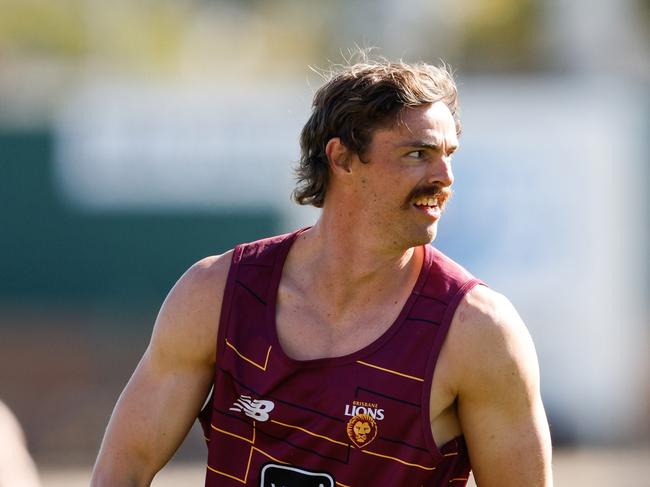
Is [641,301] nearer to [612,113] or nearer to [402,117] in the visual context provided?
[612,113]

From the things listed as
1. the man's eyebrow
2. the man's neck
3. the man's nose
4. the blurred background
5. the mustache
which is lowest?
the blurred background

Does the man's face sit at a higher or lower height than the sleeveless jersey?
higher

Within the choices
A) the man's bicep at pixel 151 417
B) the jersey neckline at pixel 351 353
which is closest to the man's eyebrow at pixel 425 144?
the jersey neckline at pixel 351 353

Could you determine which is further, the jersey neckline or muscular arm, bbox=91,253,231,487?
muscular arm, bbox=91,253,231,487

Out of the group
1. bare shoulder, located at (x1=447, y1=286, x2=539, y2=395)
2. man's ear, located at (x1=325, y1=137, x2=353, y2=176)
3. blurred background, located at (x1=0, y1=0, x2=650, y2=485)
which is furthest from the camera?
blurred background, located at (x1=0, y1=0, x2=650, y2=485)

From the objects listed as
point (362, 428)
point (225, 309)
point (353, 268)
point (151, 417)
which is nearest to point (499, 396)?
point (362, 428)

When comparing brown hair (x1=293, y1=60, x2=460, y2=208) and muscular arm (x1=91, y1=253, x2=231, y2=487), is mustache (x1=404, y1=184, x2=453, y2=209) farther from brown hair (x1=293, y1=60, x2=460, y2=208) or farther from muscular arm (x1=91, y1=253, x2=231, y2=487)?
muscular arm (x1=91, y1=253, x2=231, y2=487)

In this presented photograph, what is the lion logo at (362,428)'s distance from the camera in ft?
13.9

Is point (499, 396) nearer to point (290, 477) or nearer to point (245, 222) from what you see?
point (290, 477)

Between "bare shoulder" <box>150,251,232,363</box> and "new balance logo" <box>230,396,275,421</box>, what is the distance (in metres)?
0.19

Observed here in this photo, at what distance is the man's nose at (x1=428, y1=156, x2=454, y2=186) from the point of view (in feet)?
14.1

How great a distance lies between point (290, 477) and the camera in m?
4.33

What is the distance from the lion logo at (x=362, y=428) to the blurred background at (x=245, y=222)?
7464 millimetres

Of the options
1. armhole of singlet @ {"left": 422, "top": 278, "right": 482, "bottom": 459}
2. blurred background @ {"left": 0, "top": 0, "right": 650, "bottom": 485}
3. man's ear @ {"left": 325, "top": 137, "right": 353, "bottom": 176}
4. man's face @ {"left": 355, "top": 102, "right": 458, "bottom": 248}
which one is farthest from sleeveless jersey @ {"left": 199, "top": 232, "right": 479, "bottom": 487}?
blurred background @ {"left": 0, "top": 0, "right": 650, "bottom": 485}
